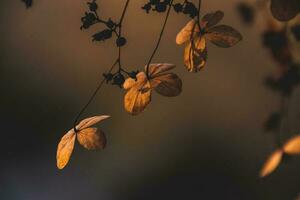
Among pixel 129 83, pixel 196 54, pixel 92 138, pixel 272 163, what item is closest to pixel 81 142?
pixel 92 138

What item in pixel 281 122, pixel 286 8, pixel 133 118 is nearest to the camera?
pixel 286 8

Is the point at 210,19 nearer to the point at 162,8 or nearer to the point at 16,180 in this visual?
the point at 162,8

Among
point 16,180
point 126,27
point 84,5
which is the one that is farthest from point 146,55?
point 16,180

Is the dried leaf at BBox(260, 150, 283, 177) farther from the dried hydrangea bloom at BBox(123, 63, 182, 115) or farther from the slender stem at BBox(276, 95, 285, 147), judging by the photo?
the dried hydrangea bloom at BBox(123, 63, 182, 115)

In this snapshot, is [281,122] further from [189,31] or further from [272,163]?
[189,31]

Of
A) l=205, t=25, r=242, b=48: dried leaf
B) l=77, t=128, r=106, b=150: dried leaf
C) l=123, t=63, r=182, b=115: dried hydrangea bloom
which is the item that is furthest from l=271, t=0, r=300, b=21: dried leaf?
l=77, t=128, r=106, b=150: dried leaf

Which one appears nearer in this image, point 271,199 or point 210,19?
point 210,19
